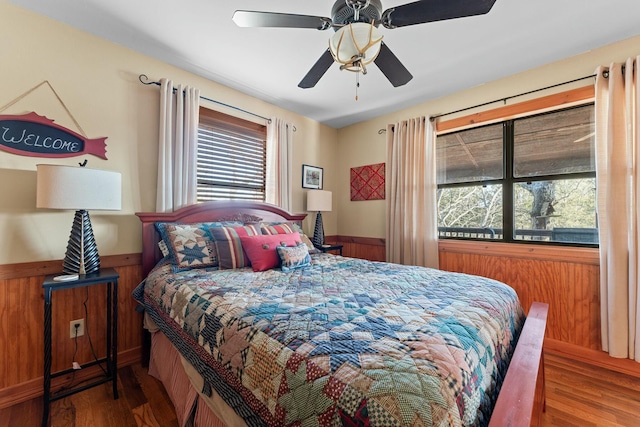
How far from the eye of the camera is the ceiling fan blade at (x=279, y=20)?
1.42 metres

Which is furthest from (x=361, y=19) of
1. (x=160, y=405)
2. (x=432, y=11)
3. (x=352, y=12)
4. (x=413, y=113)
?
(x=160, y=405)

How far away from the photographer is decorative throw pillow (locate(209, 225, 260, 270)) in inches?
81.1

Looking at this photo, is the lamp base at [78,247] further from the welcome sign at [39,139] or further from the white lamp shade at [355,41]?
the white lamp shade at [355,41]

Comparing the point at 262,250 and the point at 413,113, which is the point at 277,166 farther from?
the point at 413,113

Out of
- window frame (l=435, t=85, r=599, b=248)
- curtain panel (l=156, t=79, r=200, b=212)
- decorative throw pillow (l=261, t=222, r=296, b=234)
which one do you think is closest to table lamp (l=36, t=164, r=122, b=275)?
curtain panel (l=156, t=79, r=200, b=212)

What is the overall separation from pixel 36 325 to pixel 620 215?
4.24 metres

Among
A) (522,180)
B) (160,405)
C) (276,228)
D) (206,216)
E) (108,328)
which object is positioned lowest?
(160,405)

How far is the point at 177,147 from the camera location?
2373 millimetres

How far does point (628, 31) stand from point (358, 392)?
3082mm

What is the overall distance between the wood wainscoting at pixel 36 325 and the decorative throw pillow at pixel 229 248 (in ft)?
2.53

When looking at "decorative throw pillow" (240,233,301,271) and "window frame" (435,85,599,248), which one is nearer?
"decorative throw pillow" (240,233,301,271)

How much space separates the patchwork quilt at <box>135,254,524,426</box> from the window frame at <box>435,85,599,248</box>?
4.25ft

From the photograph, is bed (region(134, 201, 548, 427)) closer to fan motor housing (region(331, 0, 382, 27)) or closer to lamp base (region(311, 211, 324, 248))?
lamp base (region(311, 211, 324, 248))

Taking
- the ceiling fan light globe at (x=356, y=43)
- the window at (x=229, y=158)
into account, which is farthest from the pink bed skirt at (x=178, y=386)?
the ceiling fan light globe at (x=356, y=43)
